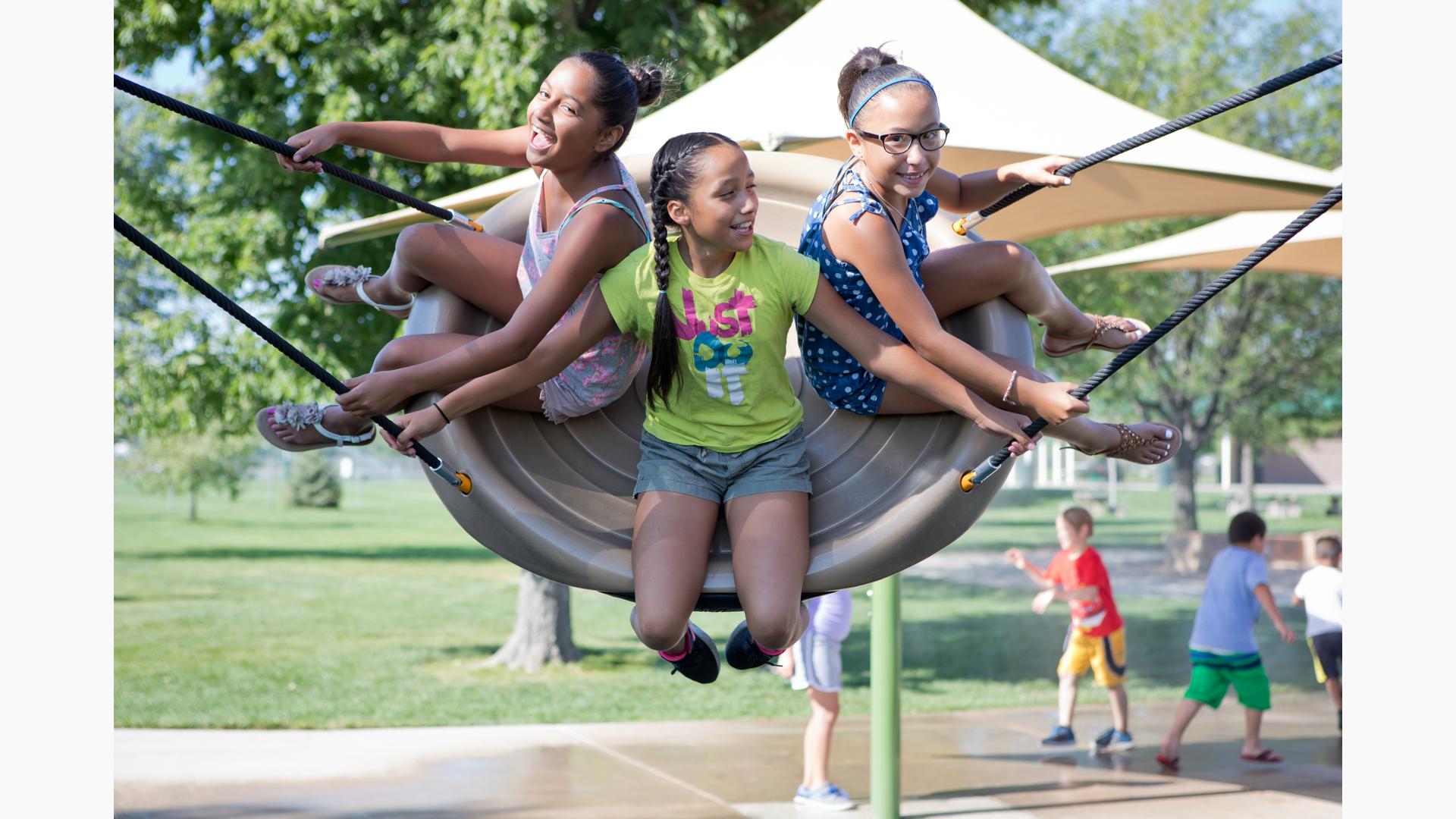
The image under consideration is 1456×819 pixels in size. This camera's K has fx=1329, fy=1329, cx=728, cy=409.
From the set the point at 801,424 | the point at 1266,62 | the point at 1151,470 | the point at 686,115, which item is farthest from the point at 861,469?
the point at 1151,470

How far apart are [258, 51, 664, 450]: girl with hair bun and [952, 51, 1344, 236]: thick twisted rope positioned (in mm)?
793

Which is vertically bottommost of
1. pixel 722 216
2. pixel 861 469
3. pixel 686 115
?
pixel 861 469

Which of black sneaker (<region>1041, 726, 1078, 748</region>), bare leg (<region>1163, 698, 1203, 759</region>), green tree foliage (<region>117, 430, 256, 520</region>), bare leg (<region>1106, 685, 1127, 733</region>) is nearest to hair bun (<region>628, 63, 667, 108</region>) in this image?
bare leg (<region>1163, 698, 1203, 759</region>)

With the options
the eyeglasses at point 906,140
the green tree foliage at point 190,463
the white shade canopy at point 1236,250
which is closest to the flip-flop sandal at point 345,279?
the eyeglasses at point 906,140

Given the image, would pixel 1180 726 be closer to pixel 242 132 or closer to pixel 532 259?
pixel 532 259

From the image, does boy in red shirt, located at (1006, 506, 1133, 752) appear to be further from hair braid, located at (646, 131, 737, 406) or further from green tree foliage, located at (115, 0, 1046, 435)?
hair braid, located at (646, 131, 737, 406)

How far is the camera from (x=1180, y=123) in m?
2.62

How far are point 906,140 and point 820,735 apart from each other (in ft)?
11.7

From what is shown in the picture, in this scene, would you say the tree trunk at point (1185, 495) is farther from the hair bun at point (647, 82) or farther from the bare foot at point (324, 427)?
the bare foot at point (324, 427)

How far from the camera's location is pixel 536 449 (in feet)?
9.70

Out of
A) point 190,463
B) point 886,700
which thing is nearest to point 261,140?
point 886,700

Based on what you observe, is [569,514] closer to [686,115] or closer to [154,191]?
[686,115]

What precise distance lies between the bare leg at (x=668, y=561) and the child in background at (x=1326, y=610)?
16.7ft

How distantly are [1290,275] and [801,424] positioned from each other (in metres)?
15.8
